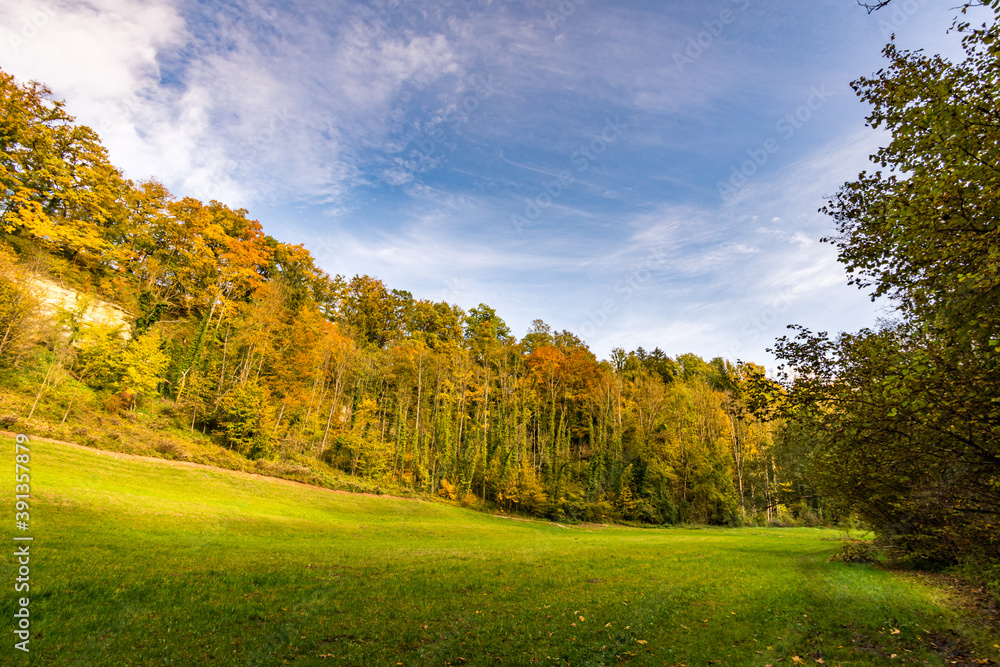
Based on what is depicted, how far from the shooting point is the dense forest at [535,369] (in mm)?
5961

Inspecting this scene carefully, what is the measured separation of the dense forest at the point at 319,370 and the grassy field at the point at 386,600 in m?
7.88

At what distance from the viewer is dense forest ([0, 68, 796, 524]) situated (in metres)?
28.6

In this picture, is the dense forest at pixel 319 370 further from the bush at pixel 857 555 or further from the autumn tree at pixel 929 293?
the autumn tree at pixel 929 293

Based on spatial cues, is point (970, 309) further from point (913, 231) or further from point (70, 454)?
point (70, 454)

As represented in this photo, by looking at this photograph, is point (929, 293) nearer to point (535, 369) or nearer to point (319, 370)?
point (319, 370)

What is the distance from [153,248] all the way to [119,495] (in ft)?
101

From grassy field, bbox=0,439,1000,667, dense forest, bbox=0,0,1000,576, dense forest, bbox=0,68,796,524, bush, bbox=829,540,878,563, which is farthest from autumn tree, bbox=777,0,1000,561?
bush, bbox=829,540,878,563

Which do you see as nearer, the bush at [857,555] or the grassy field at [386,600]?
the grassy field at [386,600]

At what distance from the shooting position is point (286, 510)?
22.9 meters

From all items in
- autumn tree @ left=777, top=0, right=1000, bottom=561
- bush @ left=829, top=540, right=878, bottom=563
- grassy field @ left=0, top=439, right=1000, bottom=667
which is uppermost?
autumn tree @ left=777, top=0, right=1000, bottom=561

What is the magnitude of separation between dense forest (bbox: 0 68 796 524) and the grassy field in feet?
25.9

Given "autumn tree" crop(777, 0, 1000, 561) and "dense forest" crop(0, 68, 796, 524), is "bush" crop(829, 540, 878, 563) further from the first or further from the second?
"autumn tree" crop(777, 0, 1000, 561)

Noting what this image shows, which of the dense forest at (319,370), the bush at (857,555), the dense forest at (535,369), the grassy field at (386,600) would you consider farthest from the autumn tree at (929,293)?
the bush at (857,555)

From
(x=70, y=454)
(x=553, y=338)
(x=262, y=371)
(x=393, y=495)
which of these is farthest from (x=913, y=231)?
(x=553, y=338)
